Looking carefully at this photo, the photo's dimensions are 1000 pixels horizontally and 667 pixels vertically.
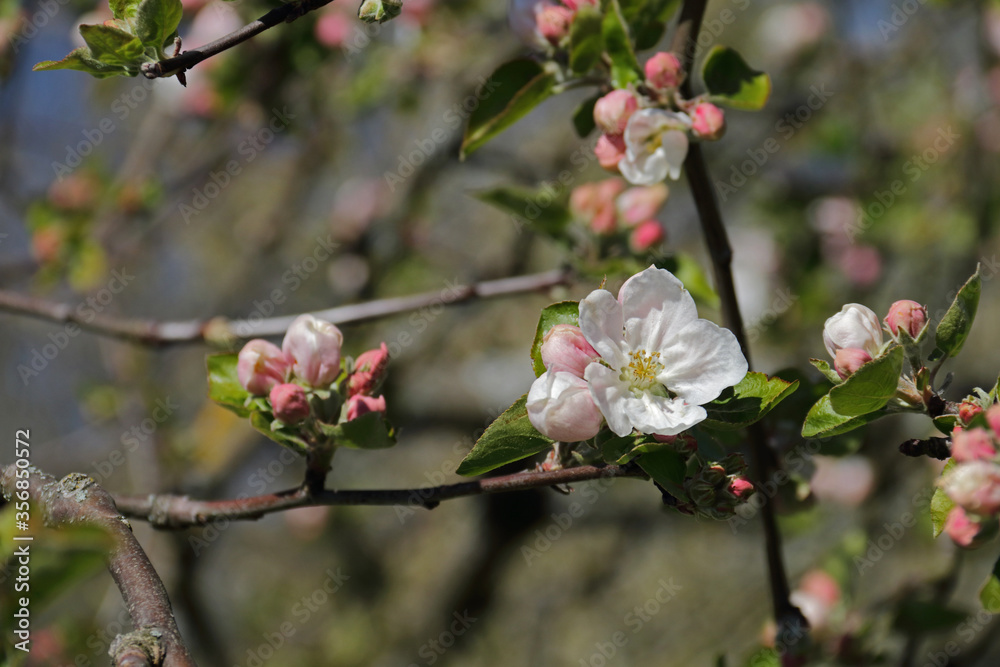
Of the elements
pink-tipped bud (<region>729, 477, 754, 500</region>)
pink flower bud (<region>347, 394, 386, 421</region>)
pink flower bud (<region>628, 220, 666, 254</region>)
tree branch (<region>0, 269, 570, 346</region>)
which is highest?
pink-tipped bud (<region>729, 477, 754, 500</region>)

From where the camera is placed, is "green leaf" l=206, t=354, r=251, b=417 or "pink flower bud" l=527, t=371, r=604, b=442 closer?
"pink flower bud" l=527, t=371, r=604, b=442

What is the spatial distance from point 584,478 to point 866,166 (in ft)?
8.78

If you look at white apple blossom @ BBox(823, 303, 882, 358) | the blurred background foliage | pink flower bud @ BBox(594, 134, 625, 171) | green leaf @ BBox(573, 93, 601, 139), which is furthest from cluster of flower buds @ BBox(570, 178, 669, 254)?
white apple blossom @ BBox(823, 303, 882, 358)

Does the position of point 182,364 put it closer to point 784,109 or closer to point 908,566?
point 784,109

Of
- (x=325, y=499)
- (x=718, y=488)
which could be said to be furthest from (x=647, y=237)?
(x=325, y=499)

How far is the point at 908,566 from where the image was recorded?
12.0ft

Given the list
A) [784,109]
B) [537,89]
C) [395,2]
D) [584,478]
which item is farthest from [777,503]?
[784,109]

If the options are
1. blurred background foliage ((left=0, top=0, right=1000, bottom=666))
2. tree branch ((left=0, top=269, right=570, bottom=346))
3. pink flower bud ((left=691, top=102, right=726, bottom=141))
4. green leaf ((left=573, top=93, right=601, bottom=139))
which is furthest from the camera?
blurred background foliage ((left=0, top=0, right=1000, bottom=666))

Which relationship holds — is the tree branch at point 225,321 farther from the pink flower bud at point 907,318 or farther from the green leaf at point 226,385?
the pink flower bud at point 907,318

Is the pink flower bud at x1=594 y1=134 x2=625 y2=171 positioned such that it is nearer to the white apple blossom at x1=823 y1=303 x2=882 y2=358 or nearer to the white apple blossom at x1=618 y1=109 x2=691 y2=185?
the white apple blossom at x1=618 y1=109 x2=691 y2=185

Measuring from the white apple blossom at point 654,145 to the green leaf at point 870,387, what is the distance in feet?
1.27

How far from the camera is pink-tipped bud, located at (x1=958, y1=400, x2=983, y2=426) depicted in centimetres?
82

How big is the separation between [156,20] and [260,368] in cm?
42

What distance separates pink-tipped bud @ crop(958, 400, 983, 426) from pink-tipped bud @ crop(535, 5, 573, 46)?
0.71m
